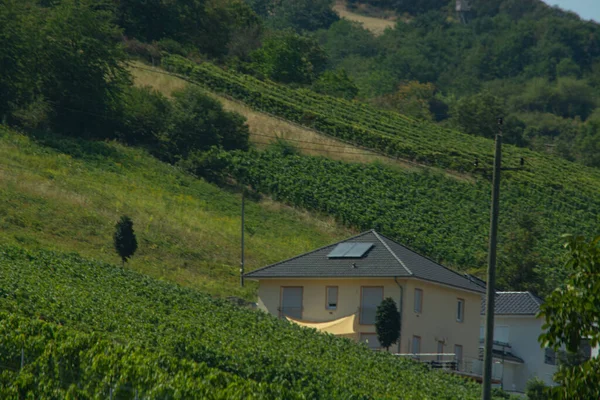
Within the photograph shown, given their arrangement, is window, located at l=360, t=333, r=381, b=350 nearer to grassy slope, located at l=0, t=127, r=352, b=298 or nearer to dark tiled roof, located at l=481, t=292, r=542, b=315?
grassy slope, located at l=0, t=127, r=352, b=298

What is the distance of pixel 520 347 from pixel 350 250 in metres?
11.3

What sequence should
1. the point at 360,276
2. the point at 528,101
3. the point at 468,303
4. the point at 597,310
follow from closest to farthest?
the point at 597,310 < the point at 360,276 < the point at 468,303 < the point at 528,101

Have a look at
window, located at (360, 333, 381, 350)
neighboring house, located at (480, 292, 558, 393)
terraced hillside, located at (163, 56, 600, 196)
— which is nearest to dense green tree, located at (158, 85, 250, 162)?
terraced hillside, located at (163, 56, 600, 196)

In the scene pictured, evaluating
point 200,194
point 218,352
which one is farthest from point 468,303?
point 200,194

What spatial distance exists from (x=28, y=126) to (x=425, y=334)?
38216 mm

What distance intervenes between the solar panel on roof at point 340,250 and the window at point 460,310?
533 centimetres

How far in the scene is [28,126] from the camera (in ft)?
248

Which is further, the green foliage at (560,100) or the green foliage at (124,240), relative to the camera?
the green foliage at (560,100)

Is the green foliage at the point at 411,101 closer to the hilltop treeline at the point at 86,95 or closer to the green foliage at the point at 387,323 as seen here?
the hilltop treeline at the point at 86,95

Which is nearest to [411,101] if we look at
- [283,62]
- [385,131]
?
[283,62]

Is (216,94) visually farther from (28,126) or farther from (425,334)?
(425,334)

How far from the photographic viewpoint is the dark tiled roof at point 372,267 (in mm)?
46416

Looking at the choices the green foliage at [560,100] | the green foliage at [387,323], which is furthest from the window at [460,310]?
the green foliage at [560,100]

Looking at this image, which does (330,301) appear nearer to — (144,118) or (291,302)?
(291,302)
